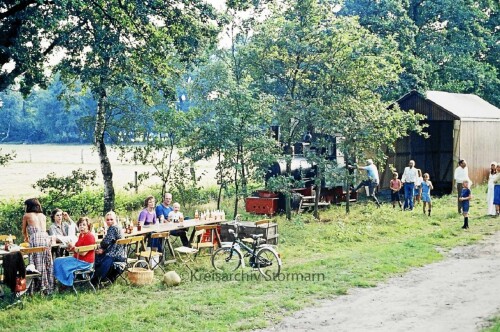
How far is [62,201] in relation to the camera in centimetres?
1525

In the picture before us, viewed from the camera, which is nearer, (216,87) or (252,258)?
(252,258)

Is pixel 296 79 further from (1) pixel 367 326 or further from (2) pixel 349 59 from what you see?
(1) pixel 367 326

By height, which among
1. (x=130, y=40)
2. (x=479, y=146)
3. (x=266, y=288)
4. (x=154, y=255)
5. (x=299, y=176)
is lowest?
(x=266, y=288)

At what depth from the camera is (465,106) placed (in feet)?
72.3

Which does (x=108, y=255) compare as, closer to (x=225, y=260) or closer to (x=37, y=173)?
(x=225, y=260)

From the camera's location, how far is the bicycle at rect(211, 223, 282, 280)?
9.82 meters

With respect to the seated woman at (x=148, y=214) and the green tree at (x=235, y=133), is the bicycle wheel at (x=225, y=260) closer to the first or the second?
the seated woman at (x=148, y=214)

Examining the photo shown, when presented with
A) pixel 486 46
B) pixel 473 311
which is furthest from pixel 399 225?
pixel 486 46

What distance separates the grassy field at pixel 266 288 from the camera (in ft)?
23.8

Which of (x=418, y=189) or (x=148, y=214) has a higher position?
(x=418, y=189)

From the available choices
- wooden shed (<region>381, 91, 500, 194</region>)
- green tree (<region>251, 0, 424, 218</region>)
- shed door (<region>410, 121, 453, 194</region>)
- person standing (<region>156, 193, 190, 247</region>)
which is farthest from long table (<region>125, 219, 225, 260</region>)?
shed door (<region>410, 121, 453, 194</region>)

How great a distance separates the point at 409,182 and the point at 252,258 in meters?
8.49

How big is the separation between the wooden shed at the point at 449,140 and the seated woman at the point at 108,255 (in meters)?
14.9

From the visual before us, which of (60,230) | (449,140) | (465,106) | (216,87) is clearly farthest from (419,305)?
(465,106)
